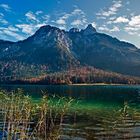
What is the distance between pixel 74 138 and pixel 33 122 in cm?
1455

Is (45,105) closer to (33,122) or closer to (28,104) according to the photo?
(28,104)

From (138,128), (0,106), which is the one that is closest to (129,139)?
(138,128)

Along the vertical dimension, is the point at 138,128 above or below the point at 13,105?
below

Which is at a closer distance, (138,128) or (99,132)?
(99,132)

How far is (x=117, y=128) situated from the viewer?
47.6 meters

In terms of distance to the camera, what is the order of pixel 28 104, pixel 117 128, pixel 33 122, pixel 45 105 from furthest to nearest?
pixel 33 122 < pixel 117 128 < pixel 28 104 < pixel 45 105

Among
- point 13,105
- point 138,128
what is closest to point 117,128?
point 138,128

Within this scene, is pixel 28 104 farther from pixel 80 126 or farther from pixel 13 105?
pixel 80 126

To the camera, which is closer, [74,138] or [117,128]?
[74,138]

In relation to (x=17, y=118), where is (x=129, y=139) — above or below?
below

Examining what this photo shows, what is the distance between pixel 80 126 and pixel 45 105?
91.6 feet

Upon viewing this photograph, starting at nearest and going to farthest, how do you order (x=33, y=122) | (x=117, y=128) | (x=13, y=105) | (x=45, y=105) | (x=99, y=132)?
(x=45, y=105) → (x=13, y=105) → (x=99, y=132) → (x=117, y=128) → (x=33, y=122)

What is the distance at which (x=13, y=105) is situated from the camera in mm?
29391

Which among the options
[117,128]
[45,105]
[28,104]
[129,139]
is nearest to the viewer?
[45,105]
